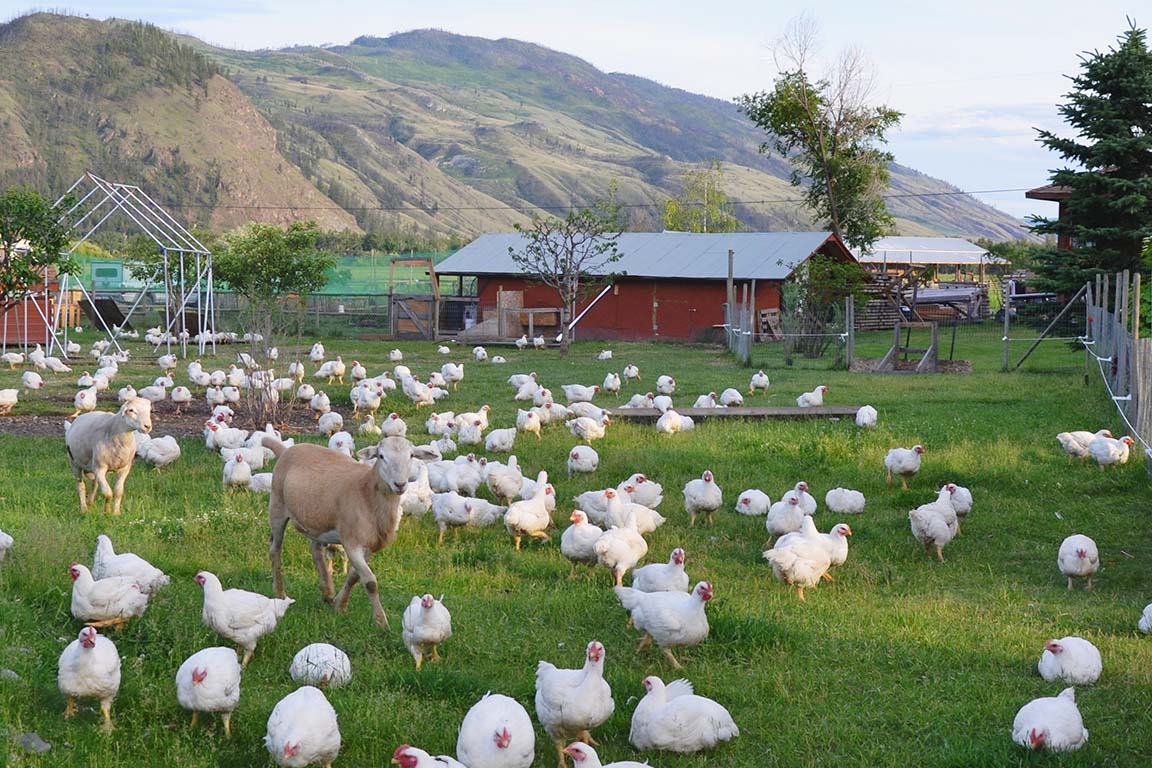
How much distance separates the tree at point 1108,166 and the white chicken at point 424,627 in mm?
26747

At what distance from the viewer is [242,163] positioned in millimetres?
120438

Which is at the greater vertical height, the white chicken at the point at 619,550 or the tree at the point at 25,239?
the tree at the point at 25,239

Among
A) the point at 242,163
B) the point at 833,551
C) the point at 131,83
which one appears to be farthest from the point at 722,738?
the point at 131,83

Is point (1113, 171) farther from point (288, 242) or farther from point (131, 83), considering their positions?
point (131, 83)

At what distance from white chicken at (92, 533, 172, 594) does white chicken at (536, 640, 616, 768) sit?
3.46m

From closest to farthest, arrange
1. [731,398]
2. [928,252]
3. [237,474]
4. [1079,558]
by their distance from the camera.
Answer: [1079,558] < [237,474] < [731,398] < [928,252]

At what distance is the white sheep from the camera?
12211mm

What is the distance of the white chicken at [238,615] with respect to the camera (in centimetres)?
742

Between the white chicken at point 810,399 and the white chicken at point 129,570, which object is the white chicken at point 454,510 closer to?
the white chicken at point 129,570

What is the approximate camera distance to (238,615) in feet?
24.4

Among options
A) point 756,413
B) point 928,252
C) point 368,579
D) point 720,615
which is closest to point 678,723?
point 720,615

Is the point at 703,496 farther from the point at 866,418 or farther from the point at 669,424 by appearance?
the point at 866,418

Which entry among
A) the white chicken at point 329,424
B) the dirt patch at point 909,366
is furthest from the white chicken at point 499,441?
the dirt patch at point 909,366

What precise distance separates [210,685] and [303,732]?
2.72 feet
